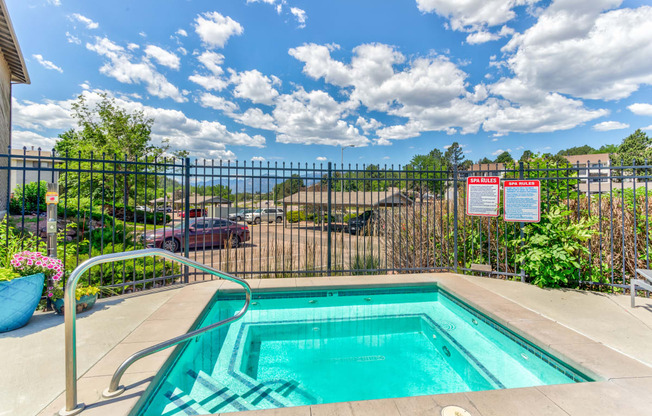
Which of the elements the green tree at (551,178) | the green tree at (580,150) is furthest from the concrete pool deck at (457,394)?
the green tree at (580,150)

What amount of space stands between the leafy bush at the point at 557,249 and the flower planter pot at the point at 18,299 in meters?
6.88

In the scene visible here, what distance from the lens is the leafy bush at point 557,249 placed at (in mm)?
4762

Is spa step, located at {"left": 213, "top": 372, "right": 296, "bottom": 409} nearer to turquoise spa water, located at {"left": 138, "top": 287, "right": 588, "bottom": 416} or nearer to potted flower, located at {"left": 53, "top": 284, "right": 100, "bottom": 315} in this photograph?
turquoise spa water, located at {"left": 138, "top": 287, "right": 588, "bottom": 416}

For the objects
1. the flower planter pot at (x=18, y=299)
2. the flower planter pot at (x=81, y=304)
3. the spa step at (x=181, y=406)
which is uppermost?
the flower planter pot at (x=18, y=299)

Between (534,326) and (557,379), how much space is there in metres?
0.78

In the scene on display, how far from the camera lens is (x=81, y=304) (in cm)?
395

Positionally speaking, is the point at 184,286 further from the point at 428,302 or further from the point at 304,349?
the point at 428,302

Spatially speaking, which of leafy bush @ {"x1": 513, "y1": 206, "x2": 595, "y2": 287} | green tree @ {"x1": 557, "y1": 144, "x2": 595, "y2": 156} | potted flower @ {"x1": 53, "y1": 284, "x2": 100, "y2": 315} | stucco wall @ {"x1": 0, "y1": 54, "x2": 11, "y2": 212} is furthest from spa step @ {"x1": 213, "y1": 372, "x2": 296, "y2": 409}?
green tree @ {"x1": 557, "y1": 144, "x2": 595, "y2": 156}

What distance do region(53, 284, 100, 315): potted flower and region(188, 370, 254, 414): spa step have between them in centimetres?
207

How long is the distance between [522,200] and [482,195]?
653 millimetres

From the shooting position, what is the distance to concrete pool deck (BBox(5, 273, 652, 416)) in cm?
219

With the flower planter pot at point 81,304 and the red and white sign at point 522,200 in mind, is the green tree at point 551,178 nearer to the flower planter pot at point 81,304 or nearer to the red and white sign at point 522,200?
the red and white sign at point 522,200

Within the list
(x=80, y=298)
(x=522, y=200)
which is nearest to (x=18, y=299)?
(x=80, y=298)

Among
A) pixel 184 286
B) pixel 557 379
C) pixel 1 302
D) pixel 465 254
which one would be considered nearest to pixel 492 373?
pixel 557 379
